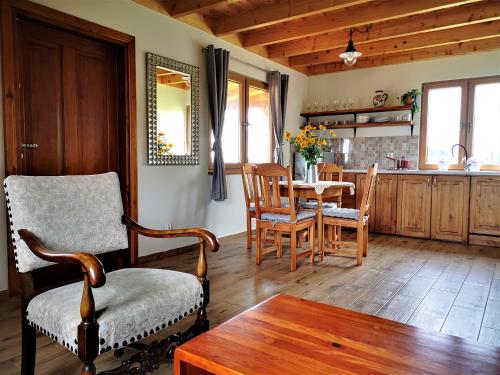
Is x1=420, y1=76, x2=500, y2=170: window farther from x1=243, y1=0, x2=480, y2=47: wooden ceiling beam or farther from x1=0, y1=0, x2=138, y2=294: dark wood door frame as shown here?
x1=0, y1=0, x2=138, y2=294: dark wood door frame

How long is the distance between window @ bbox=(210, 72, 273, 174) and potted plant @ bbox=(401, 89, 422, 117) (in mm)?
1976

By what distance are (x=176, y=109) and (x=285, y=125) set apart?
231cm

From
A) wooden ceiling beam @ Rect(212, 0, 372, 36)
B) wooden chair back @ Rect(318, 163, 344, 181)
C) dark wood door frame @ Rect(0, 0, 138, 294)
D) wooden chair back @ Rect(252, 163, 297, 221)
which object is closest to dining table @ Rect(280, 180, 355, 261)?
wooden chair back @ Rect(252, 163, 297, 221)

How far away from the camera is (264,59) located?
5301 mm

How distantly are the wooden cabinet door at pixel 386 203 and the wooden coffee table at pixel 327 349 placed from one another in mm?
3881

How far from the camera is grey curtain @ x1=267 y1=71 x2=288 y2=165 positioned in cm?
529

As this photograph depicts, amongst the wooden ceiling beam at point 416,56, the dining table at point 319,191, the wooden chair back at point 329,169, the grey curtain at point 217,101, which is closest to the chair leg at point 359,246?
the dining table at point 319,191

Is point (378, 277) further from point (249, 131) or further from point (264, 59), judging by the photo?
point (264, 59)

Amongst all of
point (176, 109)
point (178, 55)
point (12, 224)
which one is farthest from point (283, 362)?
point (178, 55)

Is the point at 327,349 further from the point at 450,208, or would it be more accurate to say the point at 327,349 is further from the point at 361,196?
the point at 361,196

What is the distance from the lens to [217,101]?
422 cm

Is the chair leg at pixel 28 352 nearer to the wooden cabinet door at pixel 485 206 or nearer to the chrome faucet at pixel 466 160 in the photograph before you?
the wooden cabinet door at pixel 485 206

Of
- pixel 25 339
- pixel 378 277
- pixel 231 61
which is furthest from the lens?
pixel 231 61

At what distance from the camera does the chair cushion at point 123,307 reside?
1.30m
